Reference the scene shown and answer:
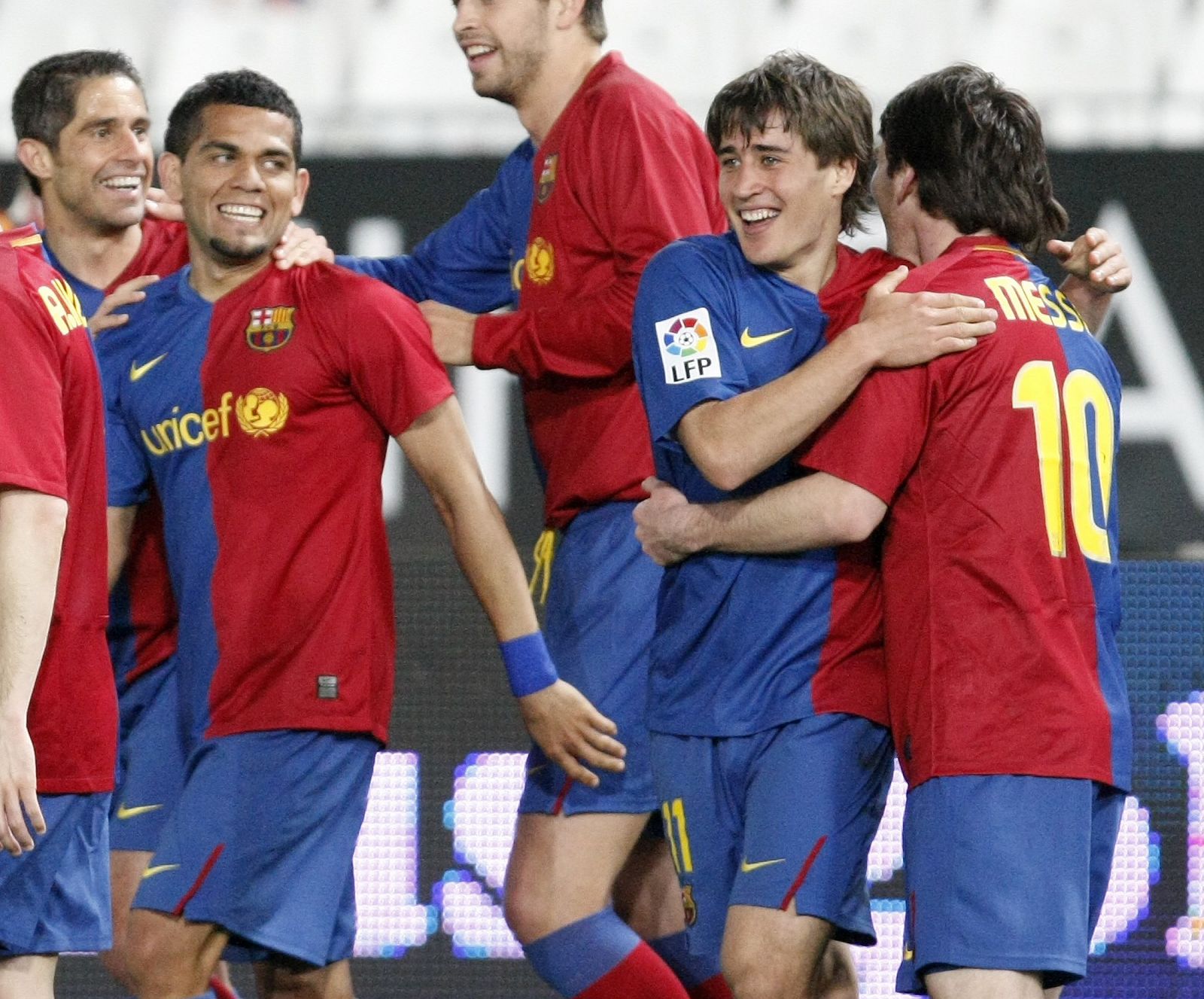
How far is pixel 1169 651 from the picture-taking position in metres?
4.84

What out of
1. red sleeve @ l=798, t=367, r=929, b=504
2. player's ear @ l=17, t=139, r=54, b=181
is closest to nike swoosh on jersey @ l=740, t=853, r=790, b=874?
red sleeve @ l=798, t=367, r=929, b=504

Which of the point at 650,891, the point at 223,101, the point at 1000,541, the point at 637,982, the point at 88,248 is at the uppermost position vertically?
the point at 223,101

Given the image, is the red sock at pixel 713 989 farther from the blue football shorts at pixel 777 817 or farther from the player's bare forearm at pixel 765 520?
the player's bare forearm at pixel 765 520

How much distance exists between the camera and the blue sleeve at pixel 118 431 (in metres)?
3.80

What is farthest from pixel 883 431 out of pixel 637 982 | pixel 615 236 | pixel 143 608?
pixel 143 608

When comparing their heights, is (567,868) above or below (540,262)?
below

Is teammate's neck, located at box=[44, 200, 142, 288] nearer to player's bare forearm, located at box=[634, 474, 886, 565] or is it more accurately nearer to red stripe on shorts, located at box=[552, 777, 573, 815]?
red stripe on shorts, located at box=[552, 777, 573, 815]

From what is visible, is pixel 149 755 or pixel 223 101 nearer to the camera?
pixel 223 101

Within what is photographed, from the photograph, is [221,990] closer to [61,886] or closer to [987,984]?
[61,886]

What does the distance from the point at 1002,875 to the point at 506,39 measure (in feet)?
7.02

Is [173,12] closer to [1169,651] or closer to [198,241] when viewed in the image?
[198,241]

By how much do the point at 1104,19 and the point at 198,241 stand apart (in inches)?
117

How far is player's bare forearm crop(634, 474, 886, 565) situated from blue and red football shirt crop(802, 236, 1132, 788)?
0.12 ft

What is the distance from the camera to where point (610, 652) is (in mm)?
3883
